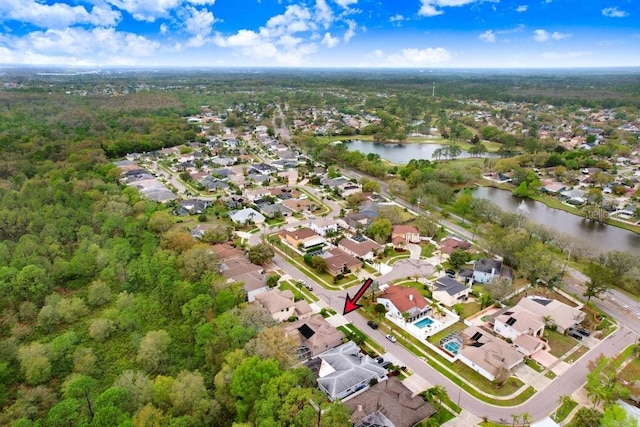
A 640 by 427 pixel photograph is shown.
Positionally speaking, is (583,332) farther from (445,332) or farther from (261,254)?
(261,254)

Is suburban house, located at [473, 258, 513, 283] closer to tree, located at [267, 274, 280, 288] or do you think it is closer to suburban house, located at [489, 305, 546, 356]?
suburban house, located at [489, 305, 546, 356]

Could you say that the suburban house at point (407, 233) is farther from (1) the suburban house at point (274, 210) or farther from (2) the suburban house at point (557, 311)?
(1) the suburban house at point (274, 210)

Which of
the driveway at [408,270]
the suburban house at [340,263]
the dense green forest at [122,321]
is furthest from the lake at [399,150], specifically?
the suburban house at [340,263]

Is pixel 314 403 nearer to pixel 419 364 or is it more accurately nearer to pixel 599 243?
pixel 419 364

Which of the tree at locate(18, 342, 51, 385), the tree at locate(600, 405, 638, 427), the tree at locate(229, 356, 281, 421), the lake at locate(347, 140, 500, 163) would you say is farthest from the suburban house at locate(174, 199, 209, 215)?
the tree at locate(600, 405, 638, 427)

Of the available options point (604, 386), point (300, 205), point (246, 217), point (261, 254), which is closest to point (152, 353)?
point (261, 254)

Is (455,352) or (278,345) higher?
(278,345)

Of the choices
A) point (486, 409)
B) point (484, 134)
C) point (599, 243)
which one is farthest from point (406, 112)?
point (486, 409)
